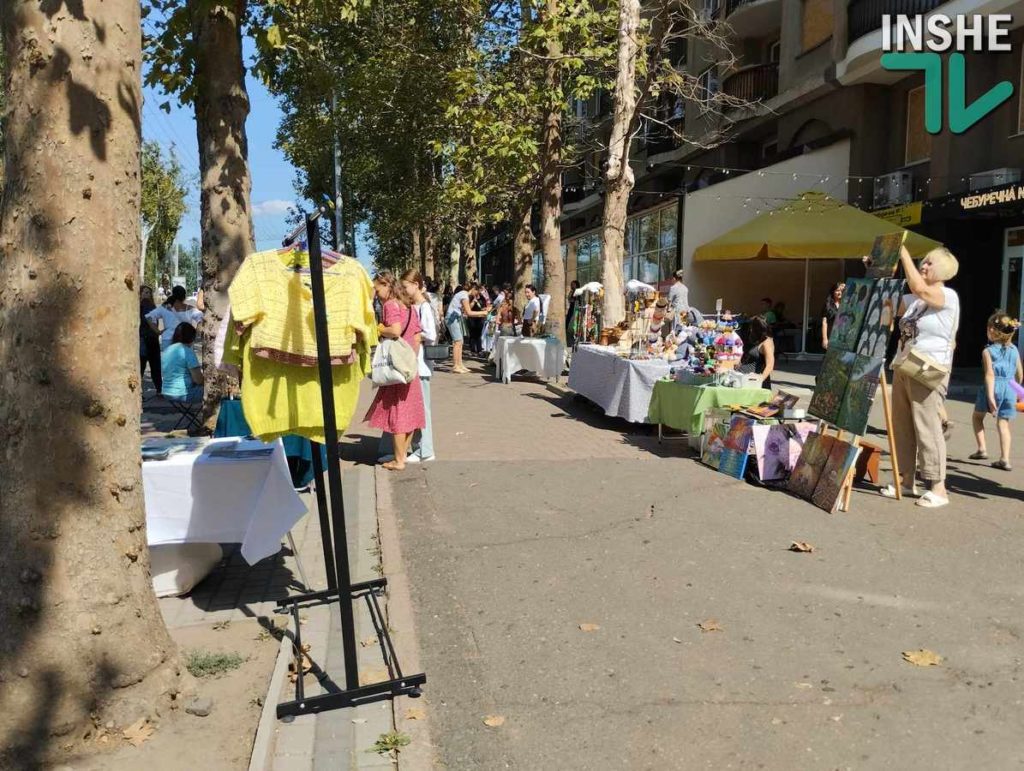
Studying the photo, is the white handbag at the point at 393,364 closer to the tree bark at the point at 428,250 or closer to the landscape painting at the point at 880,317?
the landscape painting at the point at 880,317

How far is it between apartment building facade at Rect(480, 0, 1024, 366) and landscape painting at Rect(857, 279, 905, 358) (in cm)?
904

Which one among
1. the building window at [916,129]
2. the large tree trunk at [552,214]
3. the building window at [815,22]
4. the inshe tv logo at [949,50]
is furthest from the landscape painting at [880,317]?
the building window at [815,22]

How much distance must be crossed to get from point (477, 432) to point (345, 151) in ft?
83.0

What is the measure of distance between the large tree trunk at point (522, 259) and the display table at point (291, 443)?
14.1 m

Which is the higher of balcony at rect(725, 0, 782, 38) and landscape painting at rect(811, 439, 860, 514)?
balcony at rect(725, 0, 782, 38)

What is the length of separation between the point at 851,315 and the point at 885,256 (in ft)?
1.87

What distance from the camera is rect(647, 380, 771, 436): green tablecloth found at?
8836mm

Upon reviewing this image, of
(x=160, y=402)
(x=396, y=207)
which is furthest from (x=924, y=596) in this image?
(x=396, y=207)

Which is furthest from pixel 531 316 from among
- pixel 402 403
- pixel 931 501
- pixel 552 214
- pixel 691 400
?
pixel 931 501

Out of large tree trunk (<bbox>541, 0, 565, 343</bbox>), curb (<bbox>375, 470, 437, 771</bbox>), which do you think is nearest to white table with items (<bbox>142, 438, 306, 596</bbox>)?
curb (<bbox>375, 470, 437, 771</bbox>)

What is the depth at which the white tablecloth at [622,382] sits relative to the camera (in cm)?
1037

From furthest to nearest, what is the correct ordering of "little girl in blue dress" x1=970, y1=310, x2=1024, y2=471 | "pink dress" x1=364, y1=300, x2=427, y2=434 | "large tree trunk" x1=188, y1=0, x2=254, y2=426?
"little girl in blue dress" x1=970, y1=310, x2=1024, y2=471
"pink dress" x1=364, y1=300, x2=427, y2=434
"large tree trunk" x1=188, y1=0, x2=254, y2=426

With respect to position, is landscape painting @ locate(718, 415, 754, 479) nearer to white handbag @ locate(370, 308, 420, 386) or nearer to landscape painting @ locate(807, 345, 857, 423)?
landscape painting @ locate(807, 345, 857, 423)

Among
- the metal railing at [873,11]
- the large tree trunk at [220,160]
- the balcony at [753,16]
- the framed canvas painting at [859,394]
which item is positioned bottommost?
the framed canvas painting at [859,394]
